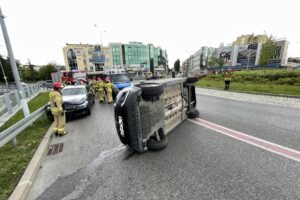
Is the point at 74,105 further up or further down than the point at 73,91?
further down

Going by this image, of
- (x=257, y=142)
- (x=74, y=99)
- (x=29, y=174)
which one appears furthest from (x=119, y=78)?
(x=257, y=142)

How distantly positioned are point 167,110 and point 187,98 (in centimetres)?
157

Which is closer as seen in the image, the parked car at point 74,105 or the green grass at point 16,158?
the green grass at point 16,158

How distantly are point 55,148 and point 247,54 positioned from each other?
70593 millimetres

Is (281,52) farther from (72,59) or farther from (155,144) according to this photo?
(72,59)

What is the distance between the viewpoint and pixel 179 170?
2.91 meters

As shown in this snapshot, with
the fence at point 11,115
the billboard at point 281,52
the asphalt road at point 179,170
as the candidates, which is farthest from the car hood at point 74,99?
the billboard at point 281,52

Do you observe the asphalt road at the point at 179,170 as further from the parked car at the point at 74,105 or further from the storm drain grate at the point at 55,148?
the parked car at the point at 74,105

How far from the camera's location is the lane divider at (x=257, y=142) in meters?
3.25

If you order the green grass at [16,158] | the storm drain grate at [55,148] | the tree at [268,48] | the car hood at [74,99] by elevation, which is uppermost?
the tree at [268,48]

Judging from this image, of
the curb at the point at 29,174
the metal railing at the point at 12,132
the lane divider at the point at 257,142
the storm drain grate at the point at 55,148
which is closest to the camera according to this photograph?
the curb at the point at 29,174

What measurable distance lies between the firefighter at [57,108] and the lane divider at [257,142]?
4.77 m

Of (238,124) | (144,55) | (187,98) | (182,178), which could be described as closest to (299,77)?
(238,124)

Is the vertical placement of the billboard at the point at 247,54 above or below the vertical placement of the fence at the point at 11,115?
above
